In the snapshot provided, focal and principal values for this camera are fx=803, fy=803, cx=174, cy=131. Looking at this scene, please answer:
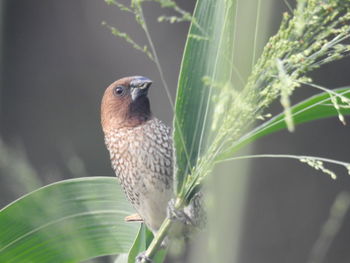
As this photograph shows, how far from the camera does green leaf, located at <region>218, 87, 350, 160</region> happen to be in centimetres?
94

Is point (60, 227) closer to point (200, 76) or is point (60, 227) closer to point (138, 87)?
point (200, 76)

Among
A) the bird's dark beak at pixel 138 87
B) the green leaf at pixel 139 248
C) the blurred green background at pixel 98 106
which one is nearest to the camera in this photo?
the green leaf at pixel 139 248

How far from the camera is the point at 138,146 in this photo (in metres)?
1.62

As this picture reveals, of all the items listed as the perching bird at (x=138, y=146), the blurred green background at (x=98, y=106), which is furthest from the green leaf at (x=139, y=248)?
the blurred green background at (x=98, y=106)

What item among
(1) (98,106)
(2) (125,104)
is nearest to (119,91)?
(2) (125,104)

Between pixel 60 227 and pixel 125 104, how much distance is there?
A: 0.56 metres

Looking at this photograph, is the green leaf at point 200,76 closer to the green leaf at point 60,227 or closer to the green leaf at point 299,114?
the green leaf at point 299,114

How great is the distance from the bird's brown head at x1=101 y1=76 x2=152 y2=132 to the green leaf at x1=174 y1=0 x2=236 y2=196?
0.52 metres

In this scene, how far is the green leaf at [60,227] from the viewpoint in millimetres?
1053

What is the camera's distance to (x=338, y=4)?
0.77m

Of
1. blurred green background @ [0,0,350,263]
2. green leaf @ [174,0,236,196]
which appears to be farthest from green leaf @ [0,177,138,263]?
blurred green background @ [0,0,350,263]

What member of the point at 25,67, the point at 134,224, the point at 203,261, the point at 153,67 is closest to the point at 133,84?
the point at 134,224

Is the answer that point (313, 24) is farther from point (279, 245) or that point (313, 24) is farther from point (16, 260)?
point (279, 245)

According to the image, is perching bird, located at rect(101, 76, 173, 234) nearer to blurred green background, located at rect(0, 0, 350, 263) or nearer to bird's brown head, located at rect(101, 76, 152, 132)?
bird's brown head, located at rect(101, 76, 152, 132)
